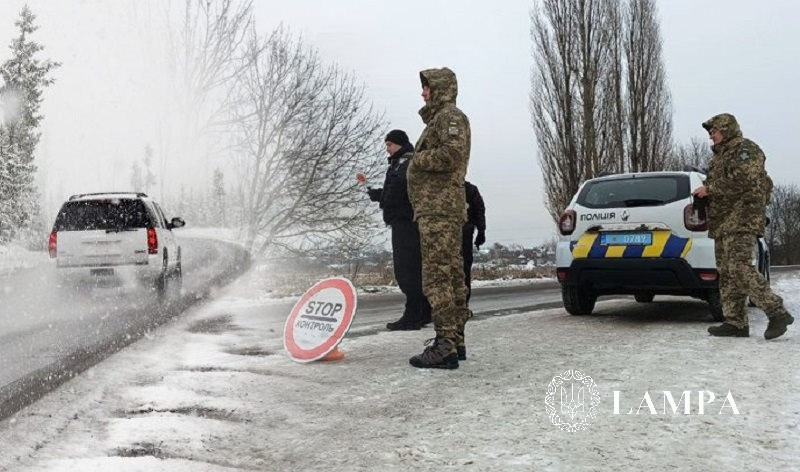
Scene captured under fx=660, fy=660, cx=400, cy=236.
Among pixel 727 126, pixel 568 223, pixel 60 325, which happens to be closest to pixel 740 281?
pixel 727 126

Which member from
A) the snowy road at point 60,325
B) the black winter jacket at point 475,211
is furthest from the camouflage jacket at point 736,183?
the snowy road at point 60,325

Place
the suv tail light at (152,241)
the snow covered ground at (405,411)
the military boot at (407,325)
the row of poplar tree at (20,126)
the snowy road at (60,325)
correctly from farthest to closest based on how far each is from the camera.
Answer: the row of poplar tree at (20,126) → the suv tail light at (152,241) → the military boot at (407,325) → the snowy road at (60,325) → the snow covered ground at (405,411)

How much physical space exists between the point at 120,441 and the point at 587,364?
10.6 ft

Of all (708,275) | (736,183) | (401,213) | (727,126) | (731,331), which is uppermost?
(727,126)

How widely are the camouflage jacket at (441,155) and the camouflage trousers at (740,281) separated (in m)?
2.69

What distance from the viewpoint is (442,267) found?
4.79m

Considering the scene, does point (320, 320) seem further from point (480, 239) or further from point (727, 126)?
point (727, 126)

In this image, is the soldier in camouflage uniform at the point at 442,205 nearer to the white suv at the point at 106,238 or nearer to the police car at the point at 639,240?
the police car at the point at 639,240

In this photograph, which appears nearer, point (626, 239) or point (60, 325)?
point (626, 239)

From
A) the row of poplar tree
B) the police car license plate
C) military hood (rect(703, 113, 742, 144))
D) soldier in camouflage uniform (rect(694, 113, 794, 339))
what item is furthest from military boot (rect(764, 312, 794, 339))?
the row of poplar tree

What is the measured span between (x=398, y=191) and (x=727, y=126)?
10.2 ft

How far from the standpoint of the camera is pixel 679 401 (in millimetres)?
3869

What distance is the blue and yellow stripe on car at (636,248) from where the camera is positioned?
6.60 m

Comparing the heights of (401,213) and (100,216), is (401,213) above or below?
below
